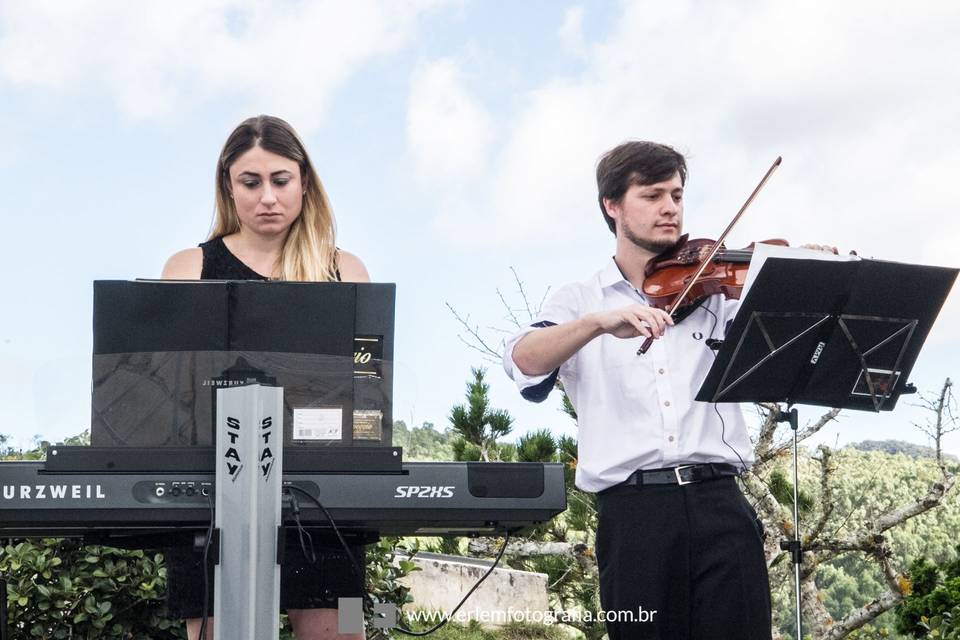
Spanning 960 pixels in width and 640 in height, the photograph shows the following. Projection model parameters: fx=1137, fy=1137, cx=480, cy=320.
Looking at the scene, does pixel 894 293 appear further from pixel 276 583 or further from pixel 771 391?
pixel 276 583

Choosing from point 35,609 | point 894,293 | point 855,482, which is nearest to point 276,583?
point 894,293

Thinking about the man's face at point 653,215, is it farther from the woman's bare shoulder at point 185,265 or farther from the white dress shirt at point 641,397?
the woman's bare shoulder at point 185,265

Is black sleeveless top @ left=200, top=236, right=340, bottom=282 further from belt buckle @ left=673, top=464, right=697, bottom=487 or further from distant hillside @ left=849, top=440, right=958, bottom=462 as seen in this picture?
distant hillside @ left=849, top=440, right=958, bottom=462

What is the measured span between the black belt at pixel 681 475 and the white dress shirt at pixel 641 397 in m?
0.02

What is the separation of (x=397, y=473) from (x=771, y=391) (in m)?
1.15

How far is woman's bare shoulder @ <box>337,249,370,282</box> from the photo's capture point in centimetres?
295

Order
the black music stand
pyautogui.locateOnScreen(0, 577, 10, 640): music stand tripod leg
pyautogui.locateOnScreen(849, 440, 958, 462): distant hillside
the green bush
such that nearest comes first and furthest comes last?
pyautogui.locateOnScreen(0, 577, 10, 640): music stand tripod leg
the black music stand
the green bush
pyautogui.locateOnScreen(849, 440, 958, 462): distant hillside

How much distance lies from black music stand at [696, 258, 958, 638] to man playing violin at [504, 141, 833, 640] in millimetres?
191

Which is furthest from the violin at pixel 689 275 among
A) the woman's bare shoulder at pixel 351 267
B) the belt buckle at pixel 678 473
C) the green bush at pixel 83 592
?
the green bush at pixel 83 592

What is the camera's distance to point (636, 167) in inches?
129

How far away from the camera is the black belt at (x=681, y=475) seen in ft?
9.50

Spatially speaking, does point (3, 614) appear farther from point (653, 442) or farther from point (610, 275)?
point (610, 275)

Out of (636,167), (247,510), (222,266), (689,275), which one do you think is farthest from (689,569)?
(222,266)

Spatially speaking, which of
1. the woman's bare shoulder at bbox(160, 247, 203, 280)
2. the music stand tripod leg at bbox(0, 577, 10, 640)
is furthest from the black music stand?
the music stand tripod leg at bbox(0, 577, 10, 640)
